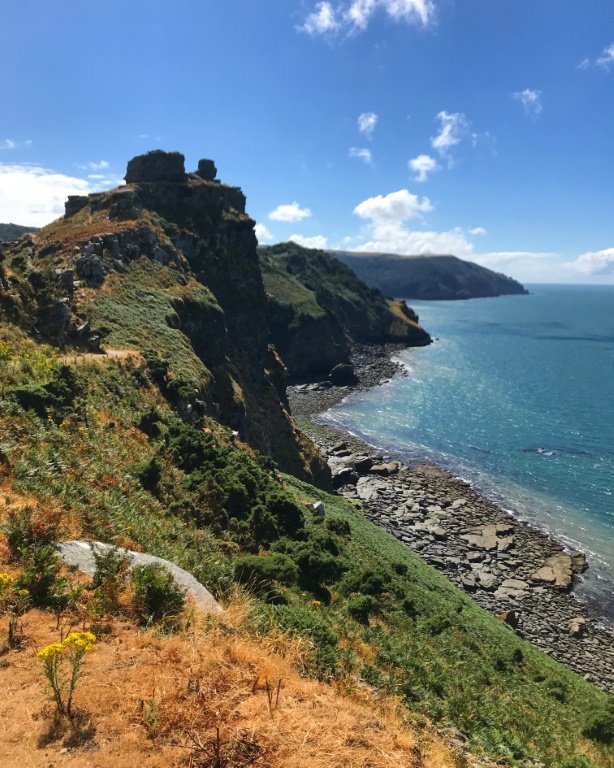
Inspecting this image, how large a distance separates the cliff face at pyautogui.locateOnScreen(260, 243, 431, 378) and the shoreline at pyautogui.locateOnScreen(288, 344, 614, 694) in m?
58.0

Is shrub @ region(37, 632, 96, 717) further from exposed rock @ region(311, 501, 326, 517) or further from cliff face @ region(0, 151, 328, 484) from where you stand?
cliff face @ region(0, 151, 328, 484)

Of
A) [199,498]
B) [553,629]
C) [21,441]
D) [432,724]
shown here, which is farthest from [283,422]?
[432,724]

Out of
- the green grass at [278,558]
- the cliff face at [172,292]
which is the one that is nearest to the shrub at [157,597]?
the green grass at [278,558]

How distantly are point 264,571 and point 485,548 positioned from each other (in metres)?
42.5

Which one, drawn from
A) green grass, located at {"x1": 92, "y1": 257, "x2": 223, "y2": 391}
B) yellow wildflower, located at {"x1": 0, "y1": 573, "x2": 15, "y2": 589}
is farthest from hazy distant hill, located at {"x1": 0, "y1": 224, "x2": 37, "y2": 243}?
yellow wildflower, located at {"x1": 0, "y1": 573, "x2": 15, "y2": 589}

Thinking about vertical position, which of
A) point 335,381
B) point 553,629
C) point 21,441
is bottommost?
point 553,629

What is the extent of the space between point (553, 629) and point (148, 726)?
44.3m

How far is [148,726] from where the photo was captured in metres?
7.90

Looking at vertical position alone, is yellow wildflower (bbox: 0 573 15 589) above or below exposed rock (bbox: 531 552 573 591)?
above

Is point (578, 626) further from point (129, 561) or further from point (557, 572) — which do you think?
point (129, 561)

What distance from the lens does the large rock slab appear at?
1208cm

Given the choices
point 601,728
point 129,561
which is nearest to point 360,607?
point 601,728

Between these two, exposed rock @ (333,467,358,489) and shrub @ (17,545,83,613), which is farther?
exposed rock @ (333,467,358,489)

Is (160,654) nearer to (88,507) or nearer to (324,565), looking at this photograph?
(88,507)
